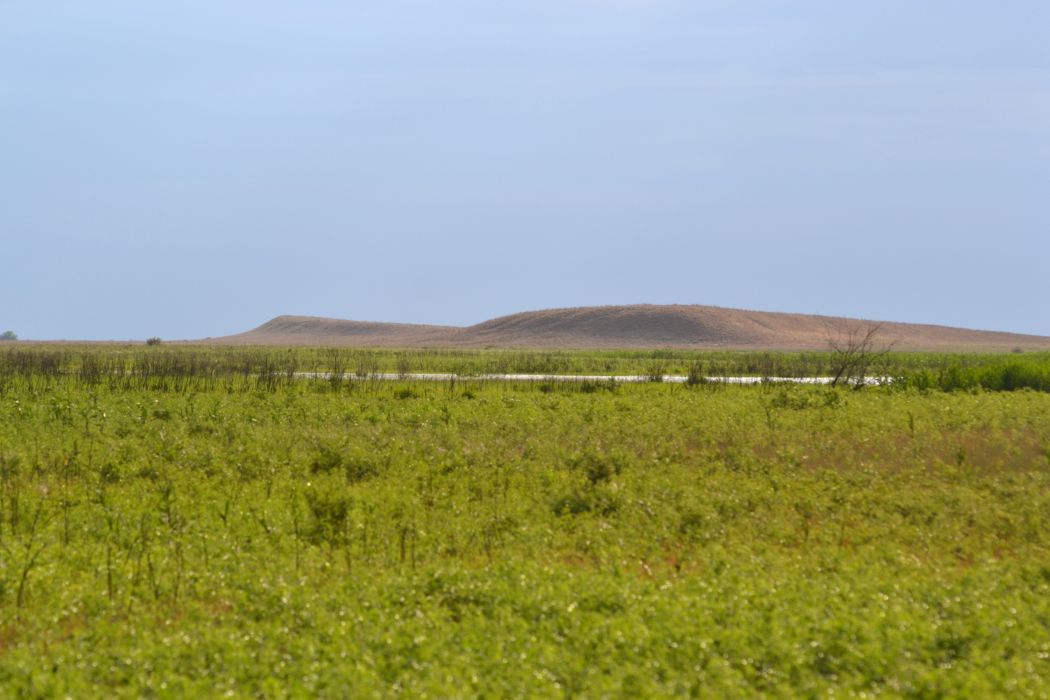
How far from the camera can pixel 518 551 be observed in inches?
419

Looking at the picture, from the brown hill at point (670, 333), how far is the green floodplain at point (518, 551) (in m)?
94.2

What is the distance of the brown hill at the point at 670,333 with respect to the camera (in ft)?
383

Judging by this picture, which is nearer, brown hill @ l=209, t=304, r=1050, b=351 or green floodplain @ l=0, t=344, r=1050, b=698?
green floodplain @ l=0, t=344, r=1050, b=698

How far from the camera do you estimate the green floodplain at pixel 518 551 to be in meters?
6.93

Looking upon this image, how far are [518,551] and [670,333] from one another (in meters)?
110

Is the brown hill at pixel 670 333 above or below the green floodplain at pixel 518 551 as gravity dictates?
above

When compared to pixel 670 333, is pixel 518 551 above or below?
below

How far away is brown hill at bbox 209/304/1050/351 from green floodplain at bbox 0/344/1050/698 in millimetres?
94199

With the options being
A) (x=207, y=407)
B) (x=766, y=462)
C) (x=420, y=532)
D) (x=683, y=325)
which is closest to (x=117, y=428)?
(x=207, y=407)

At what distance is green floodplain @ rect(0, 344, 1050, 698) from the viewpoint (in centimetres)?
693

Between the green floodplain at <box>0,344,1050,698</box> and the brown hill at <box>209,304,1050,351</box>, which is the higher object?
the brown hill at <box>209,304,1050,351</box>

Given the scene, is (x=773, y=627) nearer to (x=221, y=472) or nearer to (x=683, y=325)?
(x=221, y=472)

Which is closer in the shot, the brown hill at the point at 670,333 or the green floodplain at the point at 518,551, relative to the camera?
the green floodplain at the point at 518,551

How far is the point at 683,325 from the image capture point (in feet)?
399
